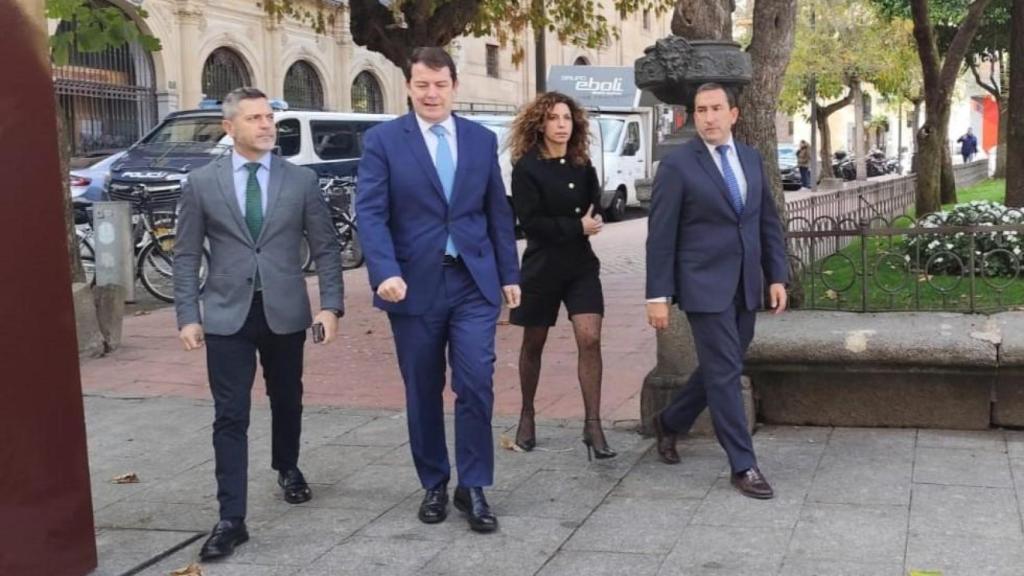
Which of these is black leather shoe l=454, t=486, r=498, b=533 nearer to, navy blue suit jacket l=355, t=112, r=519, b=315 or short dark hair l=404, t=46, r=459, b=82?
navy blue suit jacket l=355, t=112, r=519, b=315

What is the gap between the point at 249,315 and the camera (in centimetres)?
472

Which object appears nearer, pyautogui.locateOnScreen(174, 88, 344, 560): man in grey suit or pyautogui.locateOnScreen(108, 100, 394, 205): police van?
pyautogui.locateOnScreen(174, 88, 344, 560): man in grey suit

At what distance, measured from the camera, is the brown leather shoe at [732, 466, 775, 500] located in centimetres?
495

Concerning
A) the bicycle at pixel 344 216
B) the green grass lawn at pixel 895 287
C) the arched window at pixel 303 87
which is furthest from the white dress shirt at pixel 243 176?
the arched window at pixel 303 87

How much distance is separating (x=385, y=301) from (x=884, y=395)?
2688mm

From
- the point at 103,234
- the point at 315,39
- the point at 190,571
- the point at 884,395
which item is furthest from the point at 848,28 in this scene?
the point at 190,571

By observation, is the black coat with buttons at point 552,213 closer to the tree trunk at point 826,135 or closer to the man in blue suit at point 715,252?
the man in blue suit at point 715,252

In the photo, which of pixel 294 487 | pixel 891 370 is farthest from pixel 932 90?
pixel 294 487

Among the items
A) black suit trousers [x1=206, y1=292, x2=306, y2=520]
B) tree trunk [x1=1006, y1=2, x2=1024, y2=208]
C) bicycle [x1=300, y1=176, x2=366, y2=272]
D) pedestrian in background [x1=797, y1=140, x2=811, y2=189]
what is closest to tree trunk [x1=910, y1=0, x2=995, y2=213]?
tree trunk [x1=1006, y1=2, x2=1024, y2=208]

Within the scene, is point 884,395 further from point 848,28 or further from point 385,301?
point 848,28

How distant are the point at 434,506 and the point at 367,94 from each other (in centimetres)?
3038

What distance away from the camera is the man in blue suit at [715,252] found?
503 cm

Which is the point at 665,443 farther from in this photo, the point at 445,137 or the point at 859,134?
the point at 859,134

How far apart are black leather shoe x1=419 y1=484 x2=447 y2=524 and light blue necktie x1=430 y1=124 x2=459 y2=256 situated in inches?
37.9
